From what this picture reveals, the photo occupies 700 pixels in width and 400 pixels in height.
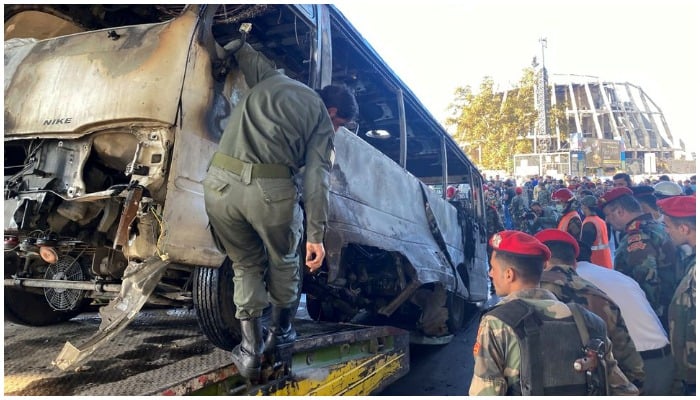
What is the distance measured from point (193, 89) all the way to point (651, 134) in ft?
147

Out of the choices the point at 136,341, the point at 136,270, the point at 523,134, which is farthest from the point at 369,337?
the point at 523,134

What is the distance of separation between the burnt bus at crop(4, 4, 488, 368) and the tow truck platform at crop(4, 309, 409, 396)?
18 centimetres

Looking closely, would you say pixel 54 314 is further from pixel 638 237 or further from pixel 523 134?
pixel 523 134

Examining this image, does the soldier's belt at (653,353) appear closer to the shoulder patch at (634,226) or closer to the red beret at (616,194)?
the shoulder patch at (634,226)

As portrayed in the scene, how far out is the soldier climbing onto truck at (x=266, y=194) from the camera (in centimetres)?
210

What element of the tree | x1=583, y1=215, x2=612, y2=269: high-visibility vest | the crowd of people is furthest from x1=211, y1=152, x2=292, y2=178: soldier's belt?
the tree

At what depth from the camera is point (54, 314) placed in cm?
343

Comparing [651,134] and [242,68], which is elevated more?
[651,134]

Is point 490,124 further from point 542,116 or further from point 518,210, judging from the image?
point 518,210

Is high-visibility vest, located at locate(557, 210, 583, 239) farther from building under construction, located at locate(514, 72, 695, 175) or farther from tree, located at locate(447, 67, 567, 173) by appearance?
building under construction, located at locate(514, 72, 695, 175)

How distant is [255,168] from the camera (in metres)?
2.11

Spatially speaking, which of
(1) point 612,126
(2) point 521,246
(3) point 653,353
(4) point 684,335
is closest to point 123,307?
(2) point 521,246

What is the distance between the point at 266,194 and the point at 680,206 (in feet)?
7.91

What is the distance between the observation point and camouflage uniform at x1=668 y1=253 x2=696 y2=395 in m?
2.37
